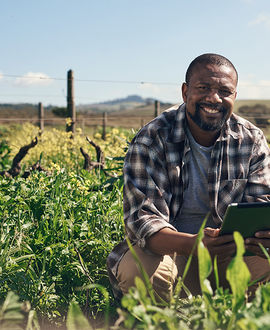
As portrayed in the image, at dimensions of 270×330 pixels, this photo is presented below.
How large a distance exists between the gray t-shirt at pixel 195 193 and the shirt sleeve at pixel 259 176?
23cm

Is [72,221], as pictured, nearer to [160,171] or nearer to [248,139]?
[160,171]

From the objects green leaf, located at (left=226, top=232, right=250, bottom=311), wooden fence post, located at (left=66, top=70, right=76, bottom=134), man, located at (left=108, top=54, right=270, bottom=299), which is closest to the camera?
green leaf, located at (left=226, top=232, right=250, bottom=311)

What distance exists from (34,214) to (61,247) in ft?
1.12

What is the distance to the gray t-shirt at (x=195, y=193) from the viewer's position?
2.66 metres

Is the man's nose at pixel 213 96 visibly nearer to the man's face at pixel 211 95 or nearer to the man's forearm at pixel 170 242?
the man's face at pixel 211 95

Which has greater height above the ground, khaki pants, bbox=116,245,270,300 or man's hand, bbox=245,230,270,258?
man's hand, bbox=245,230,270,258

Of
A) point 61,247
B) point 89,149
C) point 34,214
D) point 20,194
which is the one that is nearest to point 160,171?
point 61,247

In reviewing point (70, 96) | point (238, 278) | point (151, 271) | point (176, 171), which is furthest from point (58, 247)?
point (70, 96)

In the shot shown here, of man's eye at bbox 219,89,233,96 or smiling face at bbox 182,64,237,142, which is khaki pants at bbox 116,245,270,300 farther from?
man's eye at bbox 219,89,233,96

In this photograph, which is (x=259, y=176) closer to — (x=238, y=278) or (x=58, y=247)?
(x=58, y=247)

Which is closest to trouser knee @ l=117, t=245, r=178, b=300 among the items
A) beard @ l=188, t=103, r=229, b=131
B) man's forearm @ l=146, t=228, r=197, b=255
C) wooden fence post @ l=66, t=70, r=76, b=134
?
man's forearm @ l=146, t=228, r=197, b=255

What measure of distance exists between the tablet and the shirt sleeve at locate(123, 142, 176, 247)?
30cm

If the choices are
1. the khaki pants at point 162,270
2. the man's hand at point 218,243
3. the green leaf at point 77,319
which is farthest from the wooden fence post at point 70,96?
the green leaf at point 77,319

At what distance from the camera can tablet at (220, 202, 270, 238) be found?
207 cm
